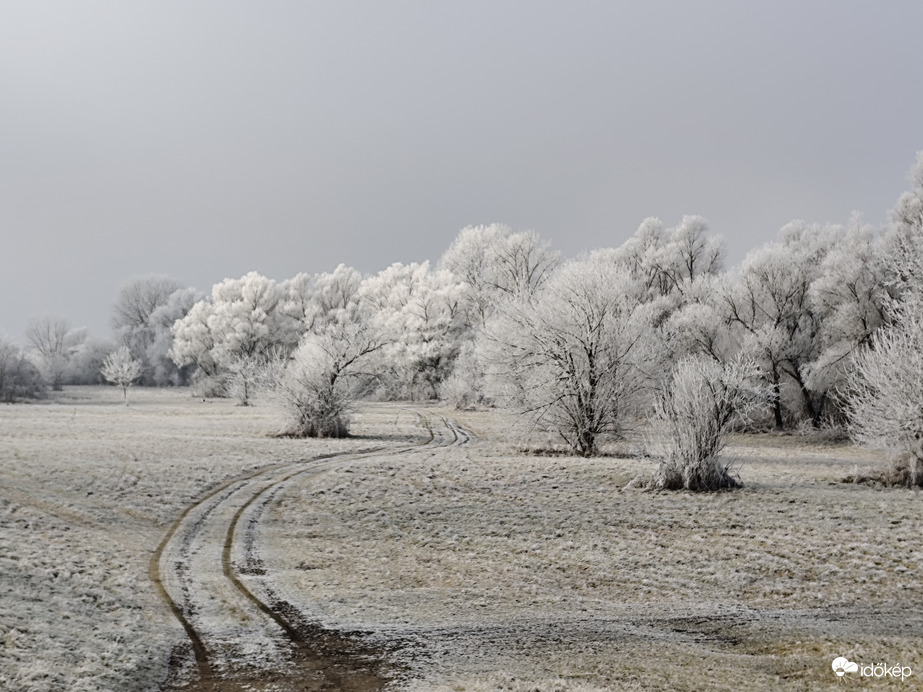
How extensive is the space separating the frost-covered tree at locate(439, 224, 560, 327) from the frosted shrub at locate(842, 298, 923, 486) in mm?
34373

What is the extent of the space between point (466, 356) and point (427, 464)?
32.5 metres

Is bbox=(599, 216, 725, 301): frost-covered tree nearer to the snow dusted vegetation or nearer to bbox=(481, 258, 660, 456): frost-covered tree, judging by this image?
the snow dusted vegetation

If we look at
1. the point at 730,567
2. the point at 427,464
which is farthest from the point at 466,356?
the point at 730,567

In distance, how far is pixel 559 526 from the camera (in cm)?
1658

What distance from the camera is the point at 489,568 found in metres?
13.5

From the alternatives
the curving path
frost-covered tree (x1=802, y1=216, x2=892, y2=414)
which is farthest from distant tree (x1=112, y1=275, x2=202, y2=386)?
the curving path

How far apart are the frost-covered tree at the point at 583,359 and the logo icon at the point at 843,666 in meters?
19.0

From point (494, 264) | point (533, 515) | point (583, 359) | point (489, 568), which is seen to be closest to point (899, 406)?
point (583, 359)

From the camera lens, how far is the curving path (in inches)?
307

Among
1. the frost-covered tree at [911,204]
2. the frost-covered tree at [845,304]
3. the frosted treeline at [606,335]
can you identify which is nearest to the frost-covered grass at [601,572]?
the frosted treeline at [606,335]

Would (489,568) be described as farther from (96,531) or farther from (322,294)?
(322,294)

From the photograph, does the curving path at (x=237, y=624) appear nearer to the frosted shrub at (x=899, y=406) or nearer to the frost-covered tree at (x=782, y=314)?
the frosted shrub at (x=899, y=406)

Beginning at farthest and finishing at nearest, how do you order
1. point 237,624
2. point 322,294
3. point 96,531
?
point 322,294, point 96,531, point 237,624
